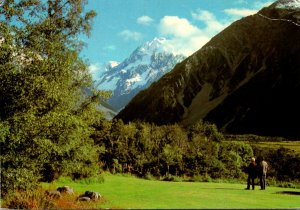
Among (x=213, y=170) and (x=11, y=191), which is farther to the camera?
(x=213, y=170)

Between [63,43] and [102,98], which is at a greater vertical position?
[63,43]

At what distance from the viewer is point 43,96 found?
25766mm

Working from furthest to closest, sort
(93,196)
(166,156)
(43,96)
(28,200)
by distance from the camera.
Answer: (166,156)
(43,96)
(28,200)
(93,196)

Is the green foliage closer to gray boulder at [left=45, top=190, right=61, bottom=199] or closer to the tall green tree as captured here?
the tall green tree

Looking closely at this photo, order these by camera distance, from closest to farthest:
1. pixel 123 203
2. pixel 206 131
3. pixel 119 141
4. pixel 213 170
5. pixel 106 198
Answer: pixel 123 203 < pixel 106 198 < pixel 213 170 < pixel 119 141 < pixel 206 131

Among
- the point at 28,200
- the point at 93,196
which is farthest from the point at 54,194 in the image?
the point at 93,196

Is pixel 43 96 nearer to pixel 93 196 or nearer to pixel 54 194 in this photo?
pixel 54 194

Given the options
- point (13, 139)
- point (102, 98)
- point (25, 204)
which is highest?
point (102, 98)

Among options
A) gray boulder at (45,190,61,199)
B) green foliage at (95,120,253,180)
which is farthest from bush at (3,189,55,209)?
green foliage at (95,120,253,180)

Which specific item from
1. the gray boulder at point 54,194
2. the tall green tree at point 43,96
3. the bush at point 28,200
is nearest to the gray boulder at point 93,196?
the gray boulder at point 54,194

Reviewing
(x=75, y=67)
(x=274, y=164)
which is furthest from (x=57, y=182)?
(x=274, y=164)

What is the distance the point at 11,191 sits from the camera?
24156 millimetres

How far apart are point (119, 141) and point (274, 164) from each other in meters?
28.5

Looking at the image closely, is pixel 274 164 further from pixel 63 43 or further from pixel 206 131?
pixel 63 43
